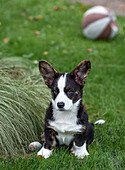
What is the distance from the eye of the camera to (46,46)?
6.88m

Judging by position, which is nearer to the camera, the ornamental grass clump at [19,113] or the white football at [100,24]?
the ornamental grass clump at [19,113]

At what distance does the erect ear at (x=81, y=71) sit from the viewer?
112 inches

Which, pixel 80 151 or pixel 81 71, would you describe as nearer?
pixel 81 71

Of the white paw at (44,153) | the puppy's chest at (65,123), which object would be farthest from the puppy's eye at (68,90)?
the white paw at (44,153)

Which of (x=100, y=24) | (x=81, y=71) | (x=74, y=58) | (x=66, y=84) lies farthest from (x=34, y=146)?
(x=100, y=24)

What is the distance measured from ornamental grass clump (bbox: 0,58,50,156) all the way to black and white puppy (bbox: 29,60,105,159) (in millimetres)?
359

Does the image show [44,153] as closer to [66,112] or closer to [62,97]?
[66,112]

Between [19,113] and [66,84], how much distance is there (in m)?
0.92

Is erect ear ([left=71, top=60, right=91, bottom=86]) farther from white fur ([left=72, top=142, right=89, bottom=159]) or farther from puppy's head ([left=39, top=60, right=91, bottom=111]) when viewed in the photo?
white fur ([left=72, top=142, right=89, bottom=159])

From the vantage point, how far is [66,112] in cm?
295

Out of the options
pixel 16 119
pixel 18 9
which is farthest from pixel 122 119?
pixel 18 9

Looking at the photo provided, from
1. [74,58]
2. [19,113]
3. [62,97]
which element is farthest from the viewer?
[74,58]

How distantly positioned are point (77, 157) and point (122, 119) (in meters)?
1.34

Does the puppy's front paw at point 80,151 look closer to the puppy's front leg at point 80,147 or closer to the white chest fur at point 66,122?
the puppy's front leg at point 80,147
